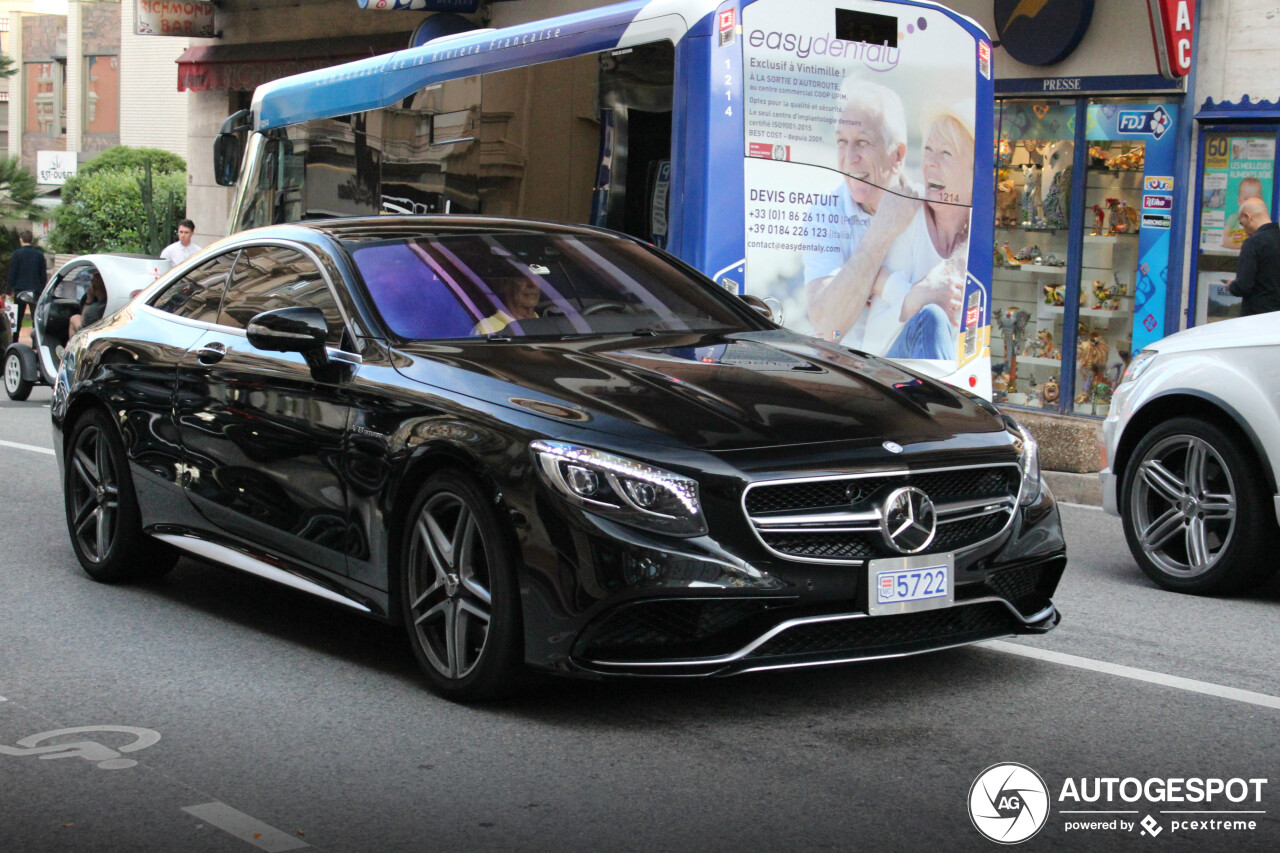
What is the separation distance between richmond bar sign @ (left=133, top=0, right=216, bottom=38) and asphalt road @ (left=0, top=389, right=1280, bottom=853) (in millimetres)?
22300

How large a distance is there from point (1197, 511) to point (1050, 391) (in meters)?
8.36

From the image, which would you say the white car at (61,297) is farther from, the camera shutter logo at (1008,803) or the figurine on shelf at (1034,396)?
the camera shutter logo at (1008,803)

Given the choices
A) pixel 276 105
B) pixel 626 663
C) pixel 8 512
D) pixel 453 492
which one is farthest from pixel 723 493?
pixel 276 105

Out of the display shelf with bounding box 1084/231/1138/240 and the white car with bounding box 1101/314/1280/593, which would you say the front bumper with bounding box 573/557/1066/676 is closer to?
the white car with bounding box 1101/314/1280/593

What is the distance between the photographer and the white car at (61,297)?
55.9 ft

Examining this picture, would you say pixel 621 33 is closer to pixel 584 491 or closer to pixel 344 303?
pixel 344 303

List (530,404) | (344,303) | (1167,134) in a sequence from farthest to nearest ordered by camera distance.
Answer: (1167,134) < (344,303) < (530,404)

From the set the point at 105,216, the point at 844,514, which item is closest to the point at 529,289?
the point at 844,514

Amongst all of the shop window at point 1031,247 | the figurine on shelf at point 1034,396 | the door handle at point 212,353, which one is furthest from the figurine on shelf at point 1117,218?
the door handle at point 212,353

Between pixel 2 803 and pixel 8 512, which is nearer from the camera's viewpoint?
pixel 2 803

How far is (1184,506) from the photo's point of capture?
24.8 ft

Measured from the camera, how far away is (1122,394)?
8008mm

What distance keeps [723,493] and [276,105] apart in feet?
35.3

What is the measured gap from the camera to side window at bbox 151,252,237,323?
6.99 m
